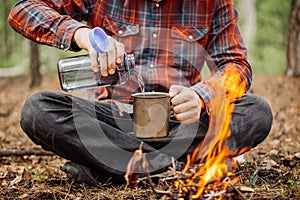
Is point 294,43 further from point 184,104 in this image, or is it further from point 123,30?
point 184,104

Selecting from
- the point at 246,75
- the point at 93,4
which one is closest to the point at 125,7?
the point at 93,4

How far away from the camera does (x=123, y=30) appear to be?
3354 mm

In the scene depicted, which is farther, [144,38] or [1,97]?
[1,97]

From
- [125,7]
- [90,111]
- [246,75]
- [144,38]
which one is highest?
[125,7]

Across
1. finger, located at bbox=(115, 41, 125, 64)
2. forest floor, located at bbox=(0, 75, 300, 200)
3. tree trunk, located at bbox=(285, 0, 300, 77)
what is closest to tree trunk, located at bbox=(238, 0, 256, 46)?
tree trunk, located at bbox=(285, 0, 300, 77)

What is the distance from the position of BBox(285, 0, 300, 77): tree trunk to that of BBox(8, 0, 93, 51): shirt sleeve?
5.07 m

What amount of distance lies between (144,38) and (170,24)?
232 mm

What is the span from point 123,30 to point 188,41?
488 millimetres

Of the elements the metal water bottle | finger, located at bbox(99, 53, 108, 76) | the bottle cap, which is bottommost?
the metal water bottle

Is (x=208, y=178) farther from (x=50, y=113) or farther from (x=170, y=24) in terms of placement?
(x=170, y=24)

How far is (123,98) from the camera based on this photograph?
3273 mm

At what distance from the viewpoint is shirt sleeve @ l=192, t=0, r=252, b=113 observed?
3.15m

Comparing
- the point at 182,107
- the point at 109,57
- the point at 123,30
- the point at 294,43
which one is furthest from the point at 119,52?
the point at 294,43

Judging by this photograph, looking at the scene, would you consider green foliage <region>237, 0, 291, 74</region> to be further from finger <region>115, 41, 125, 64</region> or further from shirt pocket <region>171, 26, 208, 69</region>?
finger <region>115, 41, 125, 64</region>
